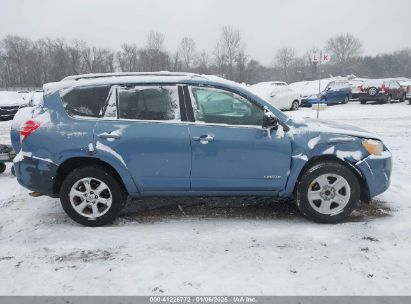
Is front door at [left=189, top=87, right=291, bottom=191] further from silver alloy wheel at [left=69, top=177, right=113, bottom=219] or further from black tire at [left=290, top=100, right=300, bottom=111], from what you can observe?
black tire at [left=290, top=100, right=300, bottom=111]

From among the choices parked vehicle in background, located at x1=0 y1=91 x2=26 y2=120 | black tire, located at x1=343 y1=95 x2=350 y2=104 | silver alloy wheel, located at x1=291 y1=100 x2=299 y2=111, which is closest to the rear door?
parked vehicle in background, located at x1=0 y1=91 x2=26 y2=120

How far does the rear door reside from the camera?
431 centimetres

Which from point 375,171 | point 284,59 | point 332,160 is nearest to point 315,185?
point 332,160

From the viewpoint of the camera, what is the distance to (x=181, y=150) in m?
4.33

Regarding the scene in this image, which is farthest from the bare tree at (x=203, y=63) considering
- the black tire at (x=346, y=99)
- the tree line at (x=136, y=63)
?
the black tire at (x=346, y=99)

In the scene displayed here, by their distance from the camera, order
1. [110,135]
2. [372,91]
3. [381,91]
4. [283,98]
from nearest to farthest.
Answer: [110,135], [283,98], [381,91], [372,91]

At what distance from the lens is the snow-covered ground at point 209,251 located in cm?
321

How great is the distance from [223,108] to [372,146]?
5.96ft

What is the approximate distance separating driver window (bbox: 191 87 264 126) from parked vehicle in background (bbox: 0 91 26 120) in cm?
1668

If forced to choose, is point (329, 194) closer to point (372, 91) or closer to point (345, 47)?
point (372, 91)

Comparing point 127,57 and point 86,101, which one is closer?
point 86,101

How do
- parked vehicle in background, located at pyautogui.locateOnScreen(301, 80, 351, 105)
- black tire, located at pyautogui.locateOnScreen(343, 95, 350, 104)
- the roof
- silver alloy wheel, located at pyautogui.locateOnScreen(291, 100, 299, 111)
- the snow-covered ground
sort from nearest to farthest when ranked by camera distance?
the snow-covered ground
the roof
silver alloy wheel, located at pyautogui.locateOnScreen(291, 100, 299, 111)
parked vehicle in background, located at pyautogui.locateOnScreen(301, 80, 351, 105)
black tire, located at pyautogui.locateOnScreen(343, 95, 350, 104)

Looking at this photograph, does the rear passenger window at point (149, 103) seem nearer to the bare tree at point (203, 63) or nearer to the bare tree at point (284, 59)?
the bare tree at point (203, 63)

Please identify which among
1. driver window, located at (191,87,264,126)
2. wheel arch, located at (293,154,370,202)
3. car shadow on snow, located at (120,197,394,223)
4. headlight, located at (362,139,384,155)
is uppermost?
driver window, located at (191,87,264,126)
